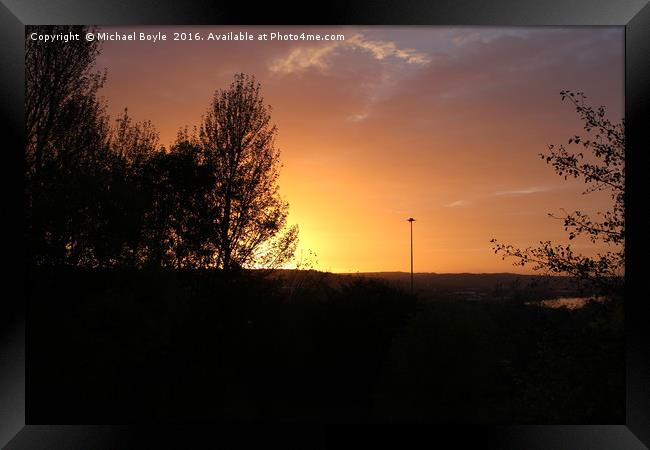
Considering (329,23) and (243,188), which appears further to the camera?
(243,188)

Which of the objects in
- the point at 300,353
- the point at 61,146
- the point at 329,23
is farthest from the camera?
the point at 300,353

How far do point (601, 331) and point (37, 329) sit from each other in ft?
19.7

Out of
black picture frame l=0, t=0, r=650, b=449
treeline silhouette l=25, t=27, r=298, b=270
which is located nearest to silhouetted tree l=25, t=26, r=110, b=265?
treeline silhouette l=25, t=27, r=298, b=270

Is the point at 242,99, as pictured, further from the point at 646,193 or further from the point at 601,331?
the point at 646,193

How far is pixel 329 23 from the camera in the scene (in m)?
2.57

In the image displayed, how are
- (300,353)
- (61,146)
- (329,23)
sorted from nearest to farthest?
(329,23)
(61,146)
(300,353)

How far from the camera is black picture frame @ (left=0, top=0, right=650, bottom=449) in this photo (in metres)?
2.54

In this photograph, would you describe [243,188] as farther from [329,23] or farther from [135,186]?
[329,23]

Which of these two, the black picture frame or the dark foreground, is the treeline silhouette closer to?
the dark foreground

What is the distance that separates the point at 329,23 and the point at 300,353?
28.2 ft

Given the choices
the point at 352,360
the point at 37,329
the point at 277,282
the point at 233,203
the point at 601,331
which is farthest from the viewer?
the point at 352,360

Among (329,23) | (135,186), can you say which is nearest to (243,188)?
(135,186)

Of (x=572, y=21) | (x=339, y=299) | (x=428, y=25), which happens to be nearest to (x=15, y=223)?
(x=428, y=25)

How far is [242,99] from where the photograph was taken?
999cm
